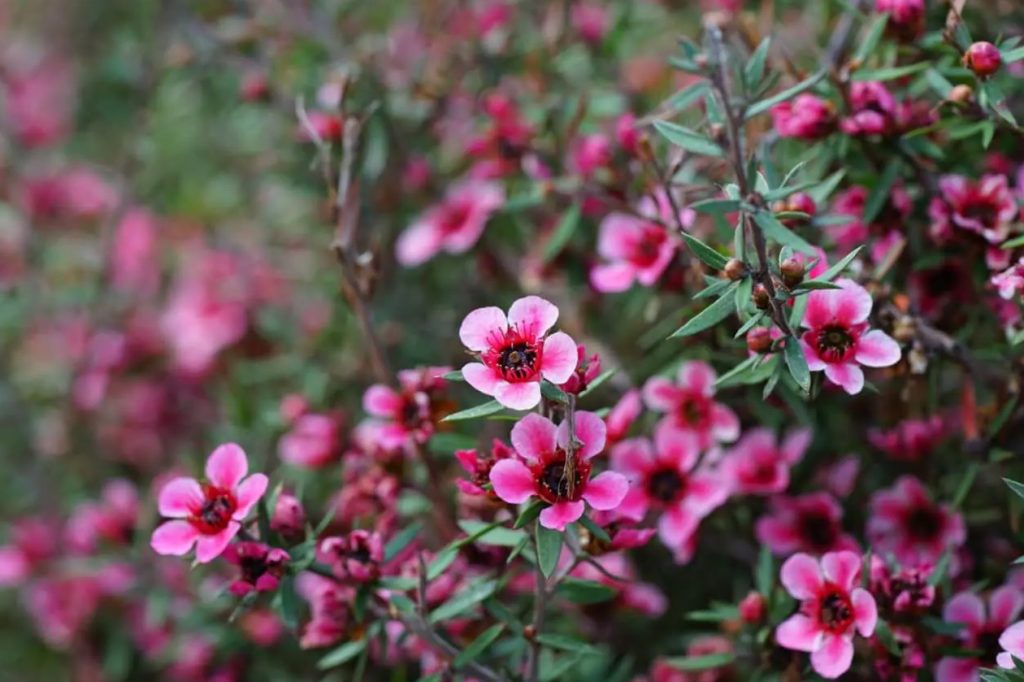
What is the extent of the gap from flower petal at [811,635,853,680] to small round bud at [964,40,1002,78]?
1.94 feet

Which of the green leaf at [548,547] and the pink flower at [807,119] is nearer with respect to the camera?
the green leaf at [548,547]

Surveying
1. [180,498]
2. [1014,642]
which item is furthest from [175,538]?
[1014,642]

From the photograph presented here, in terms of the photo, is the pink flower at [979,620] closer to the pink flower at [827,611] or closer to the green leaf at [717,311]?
the pink flower at [827,611]

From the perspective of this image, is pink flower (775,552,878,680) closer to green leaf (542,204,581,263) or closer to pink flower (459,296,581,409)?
pink flower (459,296,581,409)

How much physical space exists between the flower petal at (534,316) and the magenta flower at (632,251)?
31cm

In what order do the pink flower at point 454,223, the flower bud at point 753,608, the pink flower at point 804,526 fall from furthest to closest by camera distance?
the pink flower at point 454,223 < the pink flower at point 804,526 < the flower bud at point 753,608

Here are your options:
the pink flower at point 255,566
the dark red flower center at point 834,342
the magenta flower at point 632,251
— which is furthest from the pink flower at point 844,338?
the pink flower at point 255,566

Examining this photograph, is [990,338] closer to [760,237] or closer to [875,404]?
[875,404]

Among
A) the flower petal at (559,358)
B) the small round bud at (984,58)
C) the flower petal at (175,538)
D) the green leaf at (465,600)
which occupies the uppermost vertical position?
the small round bud at (984,58)

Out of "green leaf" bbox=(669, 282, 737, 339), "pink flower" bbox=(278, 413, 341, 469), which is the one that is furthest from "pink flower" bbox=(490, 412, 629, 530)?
"pink flower" bbox=(278, 413, 341, 469)

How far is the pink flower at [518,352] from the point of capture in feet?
3.08

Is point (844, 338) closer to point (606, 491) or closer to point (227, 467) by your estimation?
point (606, 491)

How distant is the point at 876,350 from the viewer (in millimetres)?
1015

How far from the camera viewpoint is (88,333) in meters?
2.03
